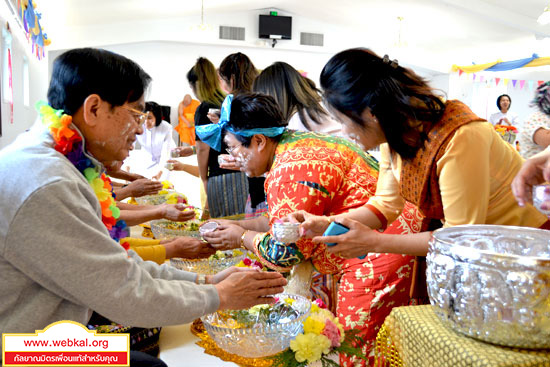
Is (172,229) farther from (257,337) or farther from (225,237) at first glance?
(257,337)

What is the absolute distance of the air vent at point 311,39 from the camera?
483 inches

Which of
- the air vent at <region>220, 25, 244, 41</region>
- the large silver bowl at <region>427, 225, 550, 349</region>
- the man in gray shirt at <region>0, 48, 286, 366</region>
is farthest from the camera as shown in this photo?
the air vent at <region>220, 25, 244, 41</region>

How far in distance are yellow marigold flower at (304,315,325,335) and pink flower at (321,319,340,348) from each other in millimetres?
11

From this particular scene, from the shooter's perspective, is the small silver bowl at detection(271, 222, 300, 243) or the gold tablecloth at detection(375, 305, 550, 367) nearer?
the gold tablecloth at detection(375, 305, 550, 367)

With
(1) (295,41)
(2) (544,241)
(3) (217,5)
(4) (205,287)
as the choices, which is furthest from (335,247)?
(1) (295,41)

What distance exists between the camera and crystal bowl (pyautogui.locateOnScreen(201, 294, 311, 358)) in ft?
3.61

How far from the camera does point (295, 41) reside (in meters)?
12.2

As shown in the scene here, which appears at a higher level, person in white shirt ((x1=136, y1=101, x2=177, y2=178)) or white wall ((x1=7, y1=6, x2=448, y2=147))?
white wall ((x1=7, y1=6, x2=448, y2=147))

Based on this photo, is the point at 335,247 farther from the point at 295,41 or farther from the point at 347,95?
the point at 295,41

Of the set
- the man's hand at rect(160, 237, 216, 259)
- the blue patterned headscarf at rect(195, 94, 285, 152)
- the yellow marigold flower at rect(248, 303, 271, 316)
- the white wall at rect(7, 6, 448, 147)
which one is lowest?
the man's hand at rect(160, 237, 216, 259)

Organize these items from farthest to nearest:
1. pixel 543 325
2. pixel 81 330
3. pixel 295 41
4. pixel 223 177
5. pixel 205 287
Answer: pixel 295 41, pixel 223 177, pixel 205 287, pixel 81 330, pixel 543 325

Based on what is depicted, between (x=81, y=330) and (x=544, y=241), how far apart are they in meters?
0.88

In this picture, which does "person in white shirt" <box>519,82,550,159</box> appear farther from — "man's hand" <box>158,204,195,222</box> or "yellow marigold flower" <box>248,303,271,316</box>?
"yellow marigold flower" <box>248,303,271,316</box>

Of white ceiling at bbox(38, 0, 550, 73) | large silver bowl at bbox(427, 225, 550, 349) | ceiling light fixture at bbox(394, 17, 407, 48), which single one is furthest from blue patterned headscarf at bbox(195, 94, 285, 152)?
ceiling light fixture at bbox(394, 17, 407, 48)
